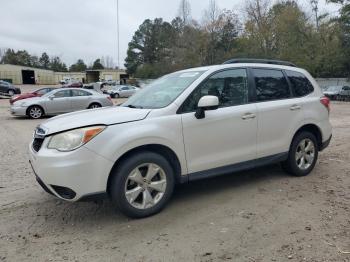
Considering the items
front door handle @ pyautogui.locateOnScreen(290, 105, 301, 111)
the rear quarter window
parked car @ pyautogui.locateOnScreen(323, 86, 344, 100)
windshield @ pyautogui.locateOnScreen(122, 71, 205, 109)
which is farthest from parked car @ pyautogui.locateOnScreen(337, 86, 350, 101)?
windshield @ pyautogui.locateOnScreen(122, 71, 205, 109)

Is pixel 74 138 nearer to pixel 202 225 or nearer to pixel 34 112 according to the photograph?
pixel 202 225

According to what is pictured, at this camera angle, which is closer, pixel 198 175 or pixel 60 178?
pixel 60 178

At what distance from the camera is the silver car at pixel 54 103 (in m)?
15.6

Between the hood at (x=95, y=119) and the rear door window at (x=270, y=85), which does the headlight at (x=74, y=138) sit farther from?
the rear door window at (x=270, y=85)

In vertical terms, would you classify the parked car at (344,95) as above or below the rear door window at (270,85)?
below

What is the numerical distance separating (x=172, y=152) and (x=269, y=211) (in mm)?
1350

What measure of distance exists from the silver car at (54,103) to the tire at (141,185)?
41.2 feet

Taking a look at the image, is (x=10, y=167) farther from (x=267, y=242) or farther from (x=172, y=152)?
(x=267, y=242)

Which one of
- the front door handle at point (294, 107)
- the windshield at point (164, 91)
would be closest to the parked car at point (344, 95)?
the front door handle at point (294, 107)

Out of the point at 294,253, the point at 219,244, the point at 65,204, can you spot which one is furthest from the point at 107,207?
the point at 294,253

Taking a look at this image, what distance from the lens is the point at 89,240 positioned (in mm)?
3654

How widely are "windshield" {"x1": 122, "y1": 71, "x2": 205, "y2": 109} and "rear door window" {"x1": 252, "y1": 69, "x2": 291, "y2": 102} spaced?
3.16 ft

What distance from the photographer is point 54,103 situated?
15797 millimetres

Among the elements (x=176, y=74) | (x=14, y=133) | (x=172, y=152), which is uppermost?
(x=176, y=74)
